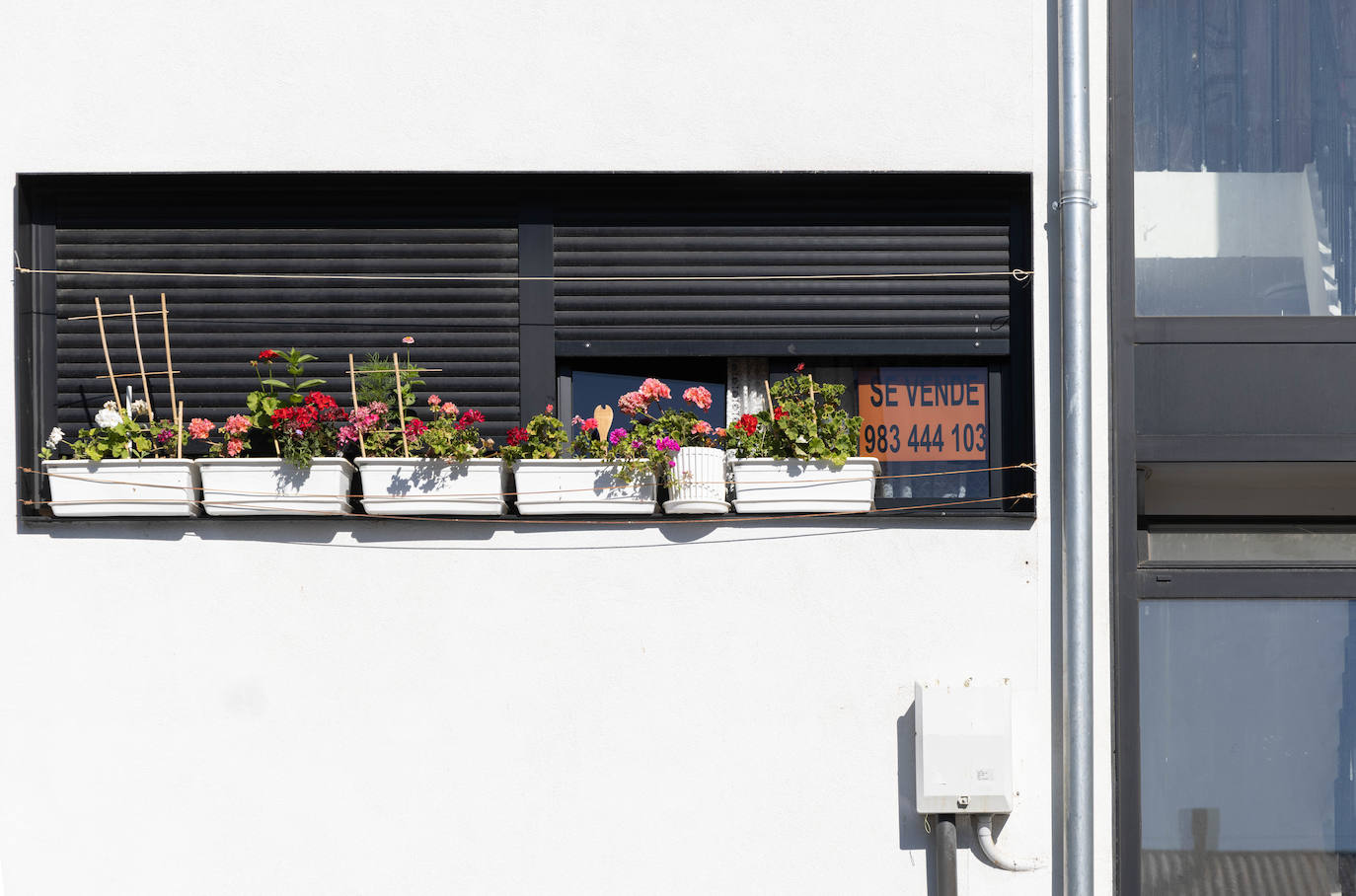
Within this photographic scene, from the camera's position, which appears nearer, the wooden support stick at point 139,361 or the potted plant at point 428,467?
the potted plant at point 428,467

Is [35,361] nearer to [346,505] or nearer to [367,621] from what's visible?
[346,505]

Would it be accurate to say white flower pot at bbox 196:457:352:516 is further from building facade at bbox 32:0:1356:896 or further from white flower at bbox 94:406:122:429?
white flower at bbox 94:406:122:429

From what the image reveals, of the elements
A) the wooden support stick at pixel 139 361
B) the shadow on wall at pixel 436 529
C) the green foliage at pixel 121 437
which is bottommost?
the shadow on wall at pixel 436 529

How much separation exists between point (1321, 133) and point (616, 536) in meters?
2.79

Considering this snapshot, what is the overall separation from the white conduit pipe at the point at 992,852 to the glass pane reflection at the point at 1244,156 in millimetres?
1785

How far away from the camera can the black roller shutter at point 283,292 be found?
425 cm

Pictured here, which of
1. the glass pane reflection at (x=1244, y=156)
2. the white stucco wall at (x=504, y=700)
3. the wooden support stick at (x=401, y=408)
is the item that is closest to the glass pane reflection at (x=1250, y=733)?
Result: the white stucco wall at (x=504, y=700)

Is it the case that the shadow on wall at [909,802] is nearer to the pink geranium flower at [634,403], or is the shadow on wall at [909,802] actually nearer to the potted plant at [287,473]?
the pink geranium flower at [634,403]

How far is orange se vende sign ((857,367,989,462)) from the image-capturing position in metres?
4.25

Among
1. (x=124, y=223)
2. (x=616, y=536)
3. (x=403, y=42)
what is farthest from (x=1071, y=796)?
(x=124, y=223)

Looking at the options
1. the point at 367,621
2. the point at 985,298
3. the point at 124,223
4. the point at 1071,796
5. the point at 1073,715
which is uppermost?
the point at 124,223

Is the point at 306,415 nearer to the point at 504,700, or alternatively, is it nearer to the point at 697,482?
the point at 504,700

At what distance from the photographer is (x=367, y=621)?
4.01 meters

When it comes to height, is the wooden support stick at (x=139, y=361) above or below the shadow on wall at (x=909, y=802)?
above
